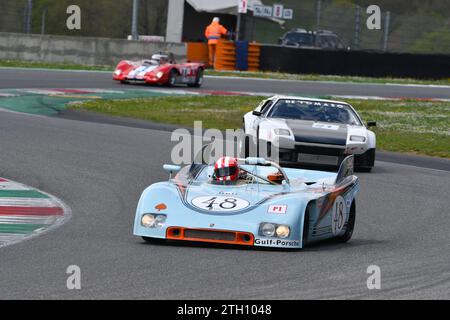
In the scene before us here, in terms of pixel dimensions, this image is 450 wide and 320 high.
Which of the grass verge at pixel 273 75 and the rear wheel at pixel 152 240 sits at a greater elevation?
the grass verge at pixel 273 75

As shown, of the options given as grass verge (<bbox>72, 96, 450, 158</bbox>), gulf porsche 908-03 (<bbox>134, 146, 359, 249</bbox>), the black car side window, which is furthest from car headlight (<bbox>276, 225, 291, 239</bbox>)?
grass verge (<bbox>72, 96, 450, 158</bbox>)

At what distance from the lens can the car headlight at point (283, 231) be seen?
29.9ft

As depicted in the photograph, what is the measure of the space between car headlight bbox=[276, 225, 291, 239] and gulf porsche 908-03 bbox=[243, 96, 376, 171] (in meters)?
6.35

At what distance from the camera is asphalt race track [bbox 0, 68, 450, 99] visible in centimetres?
2914

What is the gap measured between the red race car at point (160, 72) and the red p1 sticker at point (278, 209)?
68.6 feet

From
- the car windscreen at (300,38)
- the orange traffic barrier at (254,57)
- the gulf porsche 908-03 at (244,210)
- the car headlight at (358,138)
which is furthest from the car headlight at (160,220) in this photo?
the car windscreen at (300,38)

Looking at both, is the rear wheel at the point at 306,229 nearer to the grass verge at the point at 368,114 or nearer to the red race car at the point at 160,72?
the grass verge at the point at 368,114

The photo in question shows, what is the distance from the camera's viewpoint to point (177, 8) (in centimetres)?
4241

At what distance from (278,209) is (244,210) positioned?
11.0 inches

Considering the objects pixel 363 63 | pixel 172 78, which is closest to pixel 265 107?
pixel 172 78

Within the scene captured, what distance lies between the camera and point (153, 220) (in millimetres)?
9375

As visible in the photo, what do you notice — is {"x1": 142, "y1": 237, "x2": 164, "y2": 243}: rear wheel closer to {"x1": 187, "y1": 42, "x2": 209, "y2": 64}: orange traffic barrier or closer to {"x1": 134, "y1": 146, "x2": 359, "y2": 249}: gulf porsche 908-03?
{"x1": 134, "y1": 146, "x2": 359, "y2": 249}: gulf porsche 908-03

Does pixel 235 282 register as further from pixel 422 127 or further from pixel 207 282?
pixel 422 127

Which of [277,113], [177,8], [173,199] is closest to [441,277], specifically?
[173,199]
